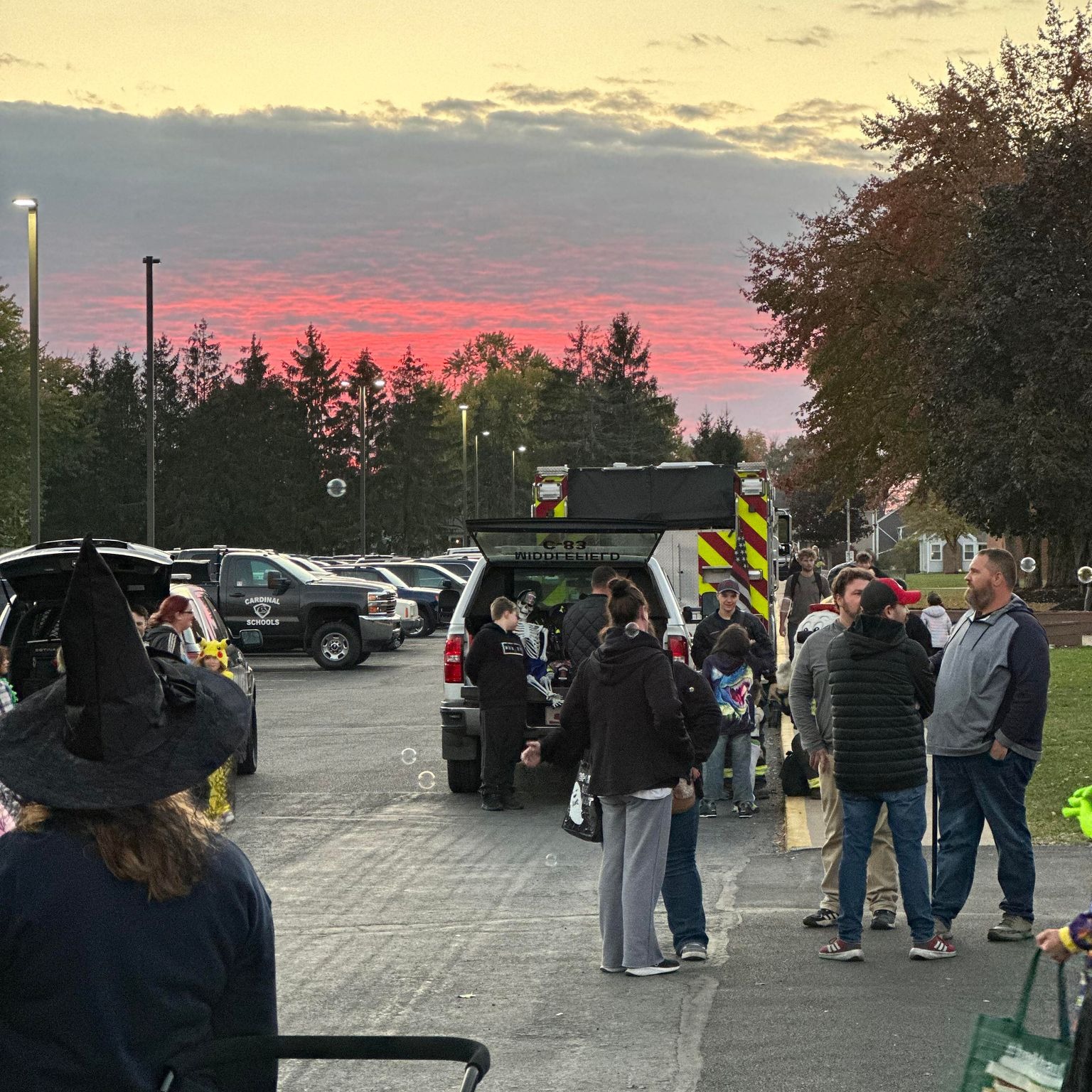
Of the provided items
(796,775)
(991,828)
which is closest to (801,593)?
(796,775)

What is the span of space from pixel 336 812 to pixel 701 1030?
686 centimetres

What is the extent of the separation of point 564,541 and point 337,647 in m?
17.1

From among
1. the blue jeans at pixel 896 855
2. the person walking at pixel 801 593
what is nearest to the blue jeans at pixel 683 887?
the blue jeans at pixel 896 855

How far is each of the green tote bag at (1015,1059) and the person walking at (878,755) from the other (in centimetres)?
404

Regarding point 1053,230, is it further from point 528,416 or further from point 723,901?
point 528,416

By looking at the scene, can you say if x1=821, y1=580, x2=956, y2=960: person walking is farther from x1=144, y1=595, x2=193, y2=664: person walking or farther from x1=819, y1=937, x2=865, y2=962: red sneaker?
x1=144, y1=595, x2=193, y2=664: person walking

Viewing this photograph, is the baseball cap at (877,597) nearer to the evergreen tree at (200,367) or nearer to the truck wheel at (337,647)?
the truck wheel at (337,647)

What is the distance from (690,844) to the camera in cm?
805

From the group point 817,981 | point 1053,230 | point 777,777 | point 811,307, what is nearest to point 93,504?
point 811,307

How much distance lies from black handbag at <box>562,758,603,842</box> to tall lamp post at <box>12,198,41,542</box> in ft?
80.2

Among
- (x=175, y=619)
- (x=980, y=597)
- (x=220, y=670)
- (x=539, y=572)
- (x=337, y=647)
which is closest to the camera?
(x=980, y=597)

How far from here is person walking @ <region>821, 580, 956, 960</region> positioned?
25.8 feet

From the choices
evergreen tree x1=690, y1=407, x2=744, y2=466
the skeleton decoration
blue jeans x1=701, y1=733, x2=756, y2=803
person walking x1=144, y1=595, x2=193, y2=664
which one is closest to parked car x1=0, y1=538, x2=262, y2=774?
person walking x1=144, y1=595, x2=193, y2=664

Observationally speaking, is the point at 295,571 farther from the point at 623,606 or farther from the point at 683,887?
the point at 683,887
